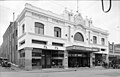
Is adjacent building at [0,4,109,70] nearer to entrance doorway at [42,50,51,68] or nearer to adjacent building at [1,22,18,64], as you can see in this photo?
entrance doorway at [42,50,51,68]

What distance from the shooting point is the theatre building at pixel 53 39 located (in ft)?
88.4

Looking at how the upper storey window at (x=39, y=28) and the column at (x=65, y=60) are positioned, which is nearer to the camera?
the upper storey window at (x=39, y=28)

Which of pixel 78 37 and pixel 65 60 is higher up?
pixel 78 37

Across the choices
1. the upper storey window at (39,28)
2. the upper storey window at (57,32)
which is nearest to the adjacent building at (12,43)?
the upper storey window at (39,28)

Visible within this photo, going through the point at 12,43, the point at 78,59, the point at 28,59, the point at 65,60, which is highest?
the point at 12,43

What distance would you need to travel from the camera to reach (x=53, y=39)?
3072 cm

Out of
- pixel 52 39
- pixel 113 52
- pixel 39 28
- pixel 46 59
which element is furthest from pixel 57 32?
pixel 113 52

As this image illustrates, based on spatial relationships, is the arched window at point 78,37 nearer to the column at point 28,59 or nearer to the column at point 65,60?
the column at point 65,60

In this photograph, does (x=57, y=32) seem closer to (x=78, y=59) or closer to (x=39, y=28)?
(x=39, y=28)

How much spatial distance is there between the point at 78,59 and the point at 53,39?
11.0 metres

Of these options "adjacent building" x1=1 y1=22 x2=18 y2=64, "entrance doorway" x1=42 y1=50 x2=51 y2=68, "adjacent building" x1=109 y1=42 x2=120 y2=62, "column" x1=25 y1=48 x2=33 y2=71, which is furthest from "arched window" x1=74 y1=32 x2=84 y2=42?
"adjacent building" x1=109 y1=42 x2=120 y2=62

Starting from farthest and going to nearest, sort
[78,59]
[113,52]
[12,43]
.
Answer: [113,52] → [12,43] → [78,59]

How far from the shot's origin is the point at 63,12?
113 feet

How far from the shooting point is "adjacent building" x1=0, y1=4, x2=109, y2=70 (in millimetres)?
26953
